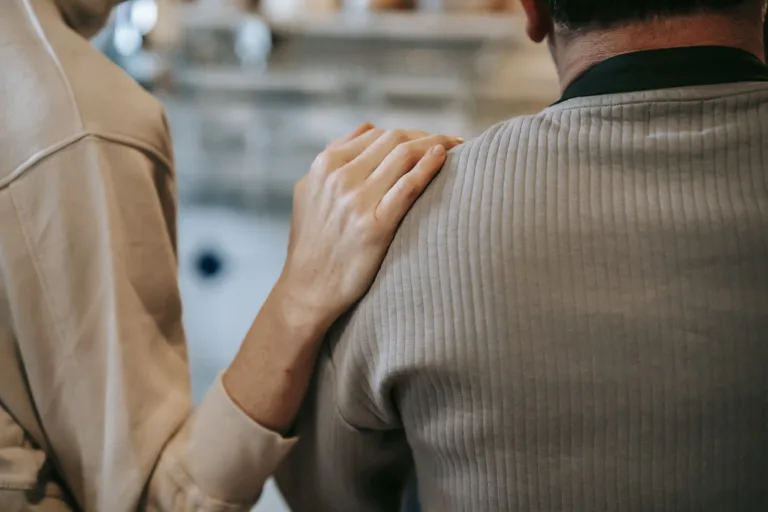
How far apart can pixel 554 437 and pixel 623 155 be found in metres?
0.22

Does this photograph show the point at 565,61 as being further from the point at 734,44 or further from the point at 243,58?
the point at 243,58

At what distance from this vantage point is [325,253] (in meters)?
0.63

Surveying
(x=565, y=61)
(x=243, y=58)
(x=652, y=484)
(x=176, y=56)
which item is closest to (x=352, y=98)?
(x=243, y=58)

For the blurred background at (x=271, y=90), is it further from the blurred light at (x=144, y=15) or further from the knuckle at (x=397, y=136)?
the knuckle at (x=397, y=136)

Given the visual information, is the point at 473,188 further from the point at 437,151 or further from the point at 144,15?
the point at 144,15

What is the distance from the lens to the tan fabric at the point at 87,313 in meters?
0.59

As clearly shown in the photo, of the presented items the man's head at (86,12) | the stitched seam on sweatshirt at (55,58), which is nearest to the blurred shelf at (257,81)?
the man's head at (86,12)

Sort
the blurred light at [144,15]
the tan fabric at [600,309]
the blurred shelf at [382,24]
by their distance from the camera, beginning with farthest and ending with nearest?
the blurred light at [144,15]
the blurred shelf at [382,24]
the tan fabric at [600,309]

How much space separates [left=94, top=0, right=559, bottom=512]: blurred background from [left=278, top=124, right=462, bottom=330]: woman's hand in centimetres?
171

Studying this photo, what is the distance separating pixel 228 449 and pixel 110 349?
0.14m

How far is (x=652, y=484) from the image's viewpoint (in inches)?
21.2

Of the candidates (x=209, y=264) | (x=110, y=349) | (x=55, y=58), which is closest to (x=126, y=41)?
(x=209, y=264)

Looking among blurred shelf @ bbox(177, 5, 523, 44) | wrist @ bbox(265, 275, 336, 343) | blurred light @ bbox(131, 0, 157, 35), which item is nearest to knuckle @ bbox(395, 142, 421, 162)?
wrist @ bbox(265, 275, 336, 343)

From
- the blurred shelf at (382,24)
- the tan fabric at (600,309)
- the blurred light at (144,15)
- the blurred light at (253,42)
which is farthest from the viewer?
the blurred light at (144,15)
